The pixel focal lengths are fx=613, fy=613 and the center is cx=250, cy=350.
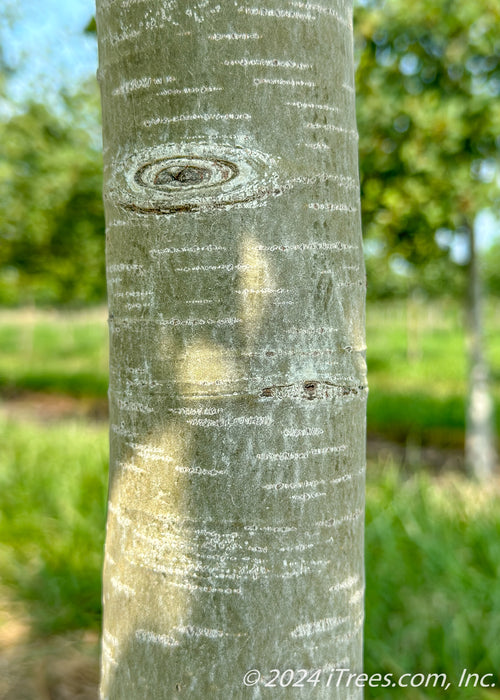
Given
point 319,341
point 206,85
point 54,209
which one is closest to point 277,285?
point 319,341

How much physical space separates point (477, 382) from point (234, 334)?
4.88 meters

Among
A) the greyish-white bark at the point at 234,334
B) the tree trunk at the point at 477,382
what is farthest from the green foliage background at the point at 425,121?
the greyish-white bark at the point at 234,334

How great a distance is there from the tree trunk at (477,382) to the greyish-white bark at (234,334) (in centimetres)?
470

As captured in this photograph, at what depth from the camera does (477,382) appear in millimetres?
5301

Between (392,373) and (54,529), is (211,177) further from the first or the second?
(392,373)

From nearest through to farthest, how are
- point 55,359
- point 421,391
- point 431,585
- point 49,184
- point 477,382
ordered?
point 431,585
point 477,382
point 49,184
point 421,391
point 55,359

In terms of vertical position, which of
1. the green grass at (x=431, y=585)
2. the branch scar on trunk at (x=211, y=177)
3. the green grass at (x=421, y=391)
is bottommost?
the green grass at (x=431, y=585)

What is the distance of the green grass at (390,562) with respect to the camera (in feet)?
7.48

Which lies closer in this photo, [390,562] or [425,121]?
[390,562]

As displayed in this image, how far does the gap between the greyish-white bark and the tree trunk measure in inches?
185

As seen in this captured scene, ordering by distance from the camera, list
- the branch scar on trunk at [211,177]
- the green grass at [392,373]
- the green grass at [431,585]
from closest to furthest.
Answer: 1. the branch scar on trunk at [211,177]
2. the green grass at [431,585]
3. the green grass at [392,373]

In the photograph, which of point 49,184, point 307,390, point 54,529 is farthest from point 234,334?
point 49,184

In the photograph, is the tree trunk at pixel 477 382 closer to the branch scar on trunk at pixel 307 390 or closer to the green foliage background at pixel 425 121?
the green foliage background at pixel 425 121

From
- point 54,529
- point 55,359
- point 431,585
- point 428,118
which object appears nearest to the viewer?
point 431,585
